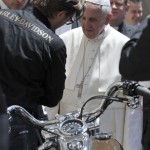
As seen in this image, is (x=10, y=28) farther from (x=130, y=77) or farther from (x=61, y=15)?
(x=130, y=77)

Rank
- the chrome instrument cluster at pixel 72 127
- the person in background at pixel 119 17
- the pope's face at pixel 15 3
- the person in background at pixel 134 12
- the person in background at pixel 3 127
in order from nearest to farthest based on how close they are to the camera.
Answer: the person in background at pixel 3 127 → the chrome instrument cluster at pixel 72 127 → the pope's face at pixel 15 3 → the person in background at pixel 119 17 → the person in background at pixel 134 12

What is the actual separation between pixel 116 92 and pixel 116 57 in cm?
151

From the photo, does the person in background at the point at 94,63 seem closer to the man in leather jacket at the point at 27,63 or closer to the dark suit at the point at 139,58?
the man in leather jacket at the point at 27,63

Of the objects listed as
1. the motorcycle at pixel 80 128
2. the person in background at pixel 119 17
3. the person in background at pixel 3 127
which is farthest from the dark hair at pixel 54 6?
the person in background at pixel 119 17

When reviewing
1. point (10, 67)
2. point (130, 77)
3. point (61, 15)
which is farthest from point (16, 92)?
point (130, 77)

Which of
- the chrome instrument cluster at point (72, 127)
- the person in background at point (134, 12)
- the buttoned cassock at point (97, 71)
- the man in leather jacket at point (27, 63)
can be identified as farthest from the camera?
the person in background at point (134, 12)

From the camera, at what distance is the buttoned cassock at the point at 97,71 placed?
3459 mm

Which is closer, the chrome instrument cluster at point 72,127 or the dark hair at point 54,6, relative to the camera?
the chrome instrument cluster at point 72,127

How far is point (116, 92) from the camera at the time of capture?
6.70 ft

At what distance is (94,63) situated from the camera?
3.58 meters

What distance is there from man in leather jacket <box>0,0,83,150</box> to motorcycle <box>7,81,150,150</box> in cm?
53

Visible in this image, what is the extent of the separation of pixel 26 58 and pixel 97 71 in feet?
3.52

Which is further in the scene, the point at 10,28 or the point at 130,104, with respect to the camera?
the point at 10,28

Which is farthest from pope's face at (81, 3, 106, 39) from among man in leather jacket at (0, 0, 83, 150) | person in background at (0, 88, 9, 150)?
person in background at (0, 88, 9, 150)
